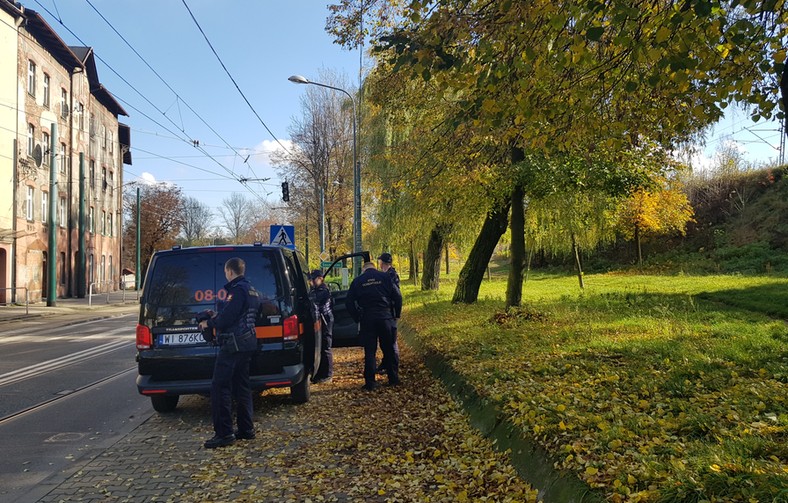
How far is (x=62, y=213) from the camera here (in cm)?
3406

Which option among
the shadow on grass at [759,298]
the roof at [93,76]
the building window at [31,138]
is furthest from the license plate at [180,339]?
the roof at [93,76]

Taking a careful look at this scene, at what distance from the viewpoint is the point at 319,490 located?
14.4ft

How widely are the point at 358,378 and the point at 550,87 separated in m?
5.20

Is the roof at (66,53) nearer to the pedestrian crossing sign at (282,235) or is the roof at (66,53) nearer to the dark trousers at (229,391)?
the pedestrian crossing sign at (282,235)

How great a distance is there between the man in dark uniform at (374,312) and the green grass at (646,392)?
102 cm

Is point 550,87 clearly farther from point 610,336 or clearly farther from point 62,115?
point 62,115

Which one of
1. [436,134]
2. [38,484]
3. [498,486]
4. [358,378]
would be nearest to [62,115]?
[436,134]

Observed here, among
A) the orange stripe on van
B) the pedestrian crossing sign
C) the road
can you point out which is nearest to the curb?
the orange stripe on van

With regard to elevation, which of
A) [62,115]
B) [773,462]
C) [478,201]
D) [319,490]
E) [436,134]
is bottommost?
[319,490]

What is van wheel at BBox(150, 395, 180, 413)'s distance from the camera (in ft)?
22.5

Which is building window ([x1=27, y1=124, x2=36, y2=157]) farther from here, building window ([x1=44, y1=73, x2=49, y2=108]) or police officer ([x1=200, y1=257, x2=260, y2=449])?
police officer ([x1=200, y1=257, x2=260, y2=449])

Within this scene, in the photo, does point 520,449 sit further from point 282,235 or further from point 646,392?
point 282,235

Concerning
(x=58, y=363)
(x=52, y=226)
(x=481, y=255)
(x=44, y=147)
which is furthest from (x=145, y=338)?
(x=44, y=147)

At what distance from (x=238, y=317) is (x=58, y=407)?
11.6ft
